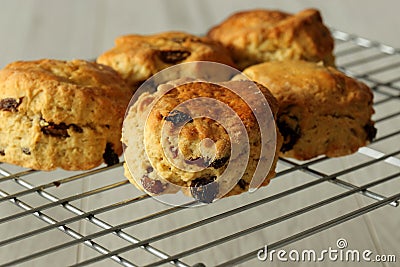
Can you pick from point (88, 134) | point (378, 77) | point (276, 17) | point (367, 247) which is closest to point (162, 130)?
point (88, 134)

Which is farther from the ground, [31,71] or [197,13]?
[31,71]

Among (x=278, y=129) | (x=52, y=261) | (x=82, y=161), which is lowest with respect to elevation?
(x=52, y=261)

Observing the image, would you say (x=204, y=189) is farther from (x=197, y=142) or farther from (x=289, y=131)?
(x=289, y=131)

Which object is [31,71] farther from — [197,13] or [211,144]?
[197,13]

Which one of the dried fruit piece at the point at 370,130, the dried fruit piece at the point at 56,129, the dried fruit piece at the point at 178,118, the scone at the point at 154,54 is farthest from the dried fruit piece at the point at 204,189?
the dried fruit piece at the point at 370,130

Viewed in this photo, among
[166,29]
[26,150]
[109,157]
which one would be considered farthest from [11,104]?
[166,29]

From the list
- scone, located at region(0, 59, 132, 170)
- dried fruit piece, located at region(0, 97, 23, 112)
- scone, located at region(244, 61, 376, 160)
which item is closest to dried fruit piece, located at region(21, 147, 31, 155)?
scone, located at region(0, 59, 132, 170)

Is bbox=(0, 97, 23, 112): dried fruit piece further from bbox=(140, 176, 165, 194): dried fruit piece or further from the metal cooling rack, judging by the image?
bbox=(140, 176, 165, 194): dried fruit piece
